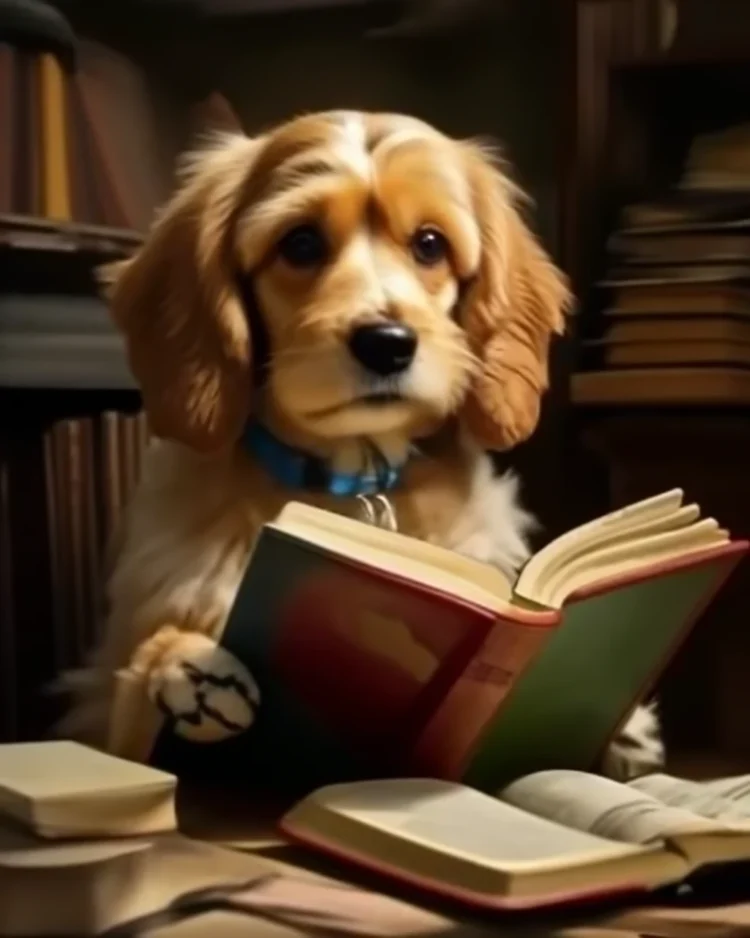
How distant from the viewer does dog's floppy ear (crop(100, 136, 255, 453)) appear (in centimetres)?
117

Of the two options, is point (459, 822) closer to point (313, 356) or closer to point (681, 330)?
point (313, 356)

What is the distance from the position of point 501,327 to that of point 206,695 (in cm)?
42

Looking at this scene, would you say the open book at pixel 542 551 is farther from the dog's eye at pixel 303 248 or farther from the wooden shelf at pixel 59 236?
the wooden shelf at pixel 59 236

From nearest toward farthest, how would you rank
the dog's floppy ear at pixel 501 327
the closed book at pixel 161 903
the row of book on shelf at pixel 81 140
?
1. the closed book at pixel 161 903
2. the dog's floppy ear at pixel 501 327
3. the row of book on shelf at pixel 81 140

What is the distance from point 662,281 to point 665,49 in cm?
25

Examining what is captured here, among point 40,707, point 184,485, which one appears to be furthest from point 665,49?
point 40,707

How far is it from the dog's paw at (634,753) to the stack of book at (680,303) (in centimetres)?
34

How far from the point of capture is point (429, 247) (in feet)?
3.96

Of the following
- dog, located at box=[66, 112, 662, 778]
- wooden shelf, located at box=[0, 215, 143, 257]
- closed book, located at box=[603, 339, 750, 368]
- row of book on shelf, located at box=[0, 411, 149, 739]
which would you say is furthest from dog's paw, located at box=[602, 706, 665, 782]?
wooden shelf, located at box=[0, 215, 143, 257]

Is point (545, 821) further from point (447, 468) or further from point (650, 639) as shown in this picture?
point (447, 468)

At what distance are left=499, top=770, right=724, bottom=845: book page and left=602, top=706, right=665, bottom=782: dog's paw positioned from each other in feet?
0.47

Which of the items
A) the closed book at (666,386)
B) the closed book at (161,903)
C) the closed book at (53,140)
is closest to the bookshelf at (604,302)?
the closed book at (666,386)

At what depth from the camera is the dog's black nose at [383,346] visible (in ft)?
3.61

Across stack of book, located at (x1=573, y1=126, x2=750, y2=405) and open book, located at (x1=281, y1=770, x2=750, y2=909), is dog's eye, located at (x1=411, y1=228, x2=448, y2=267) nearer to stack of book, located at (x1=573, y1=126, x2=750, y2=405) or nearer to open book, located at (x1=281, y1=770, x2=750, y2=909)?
stack of book, located at (x1=573, y1=126, x2=750, y2=405)
